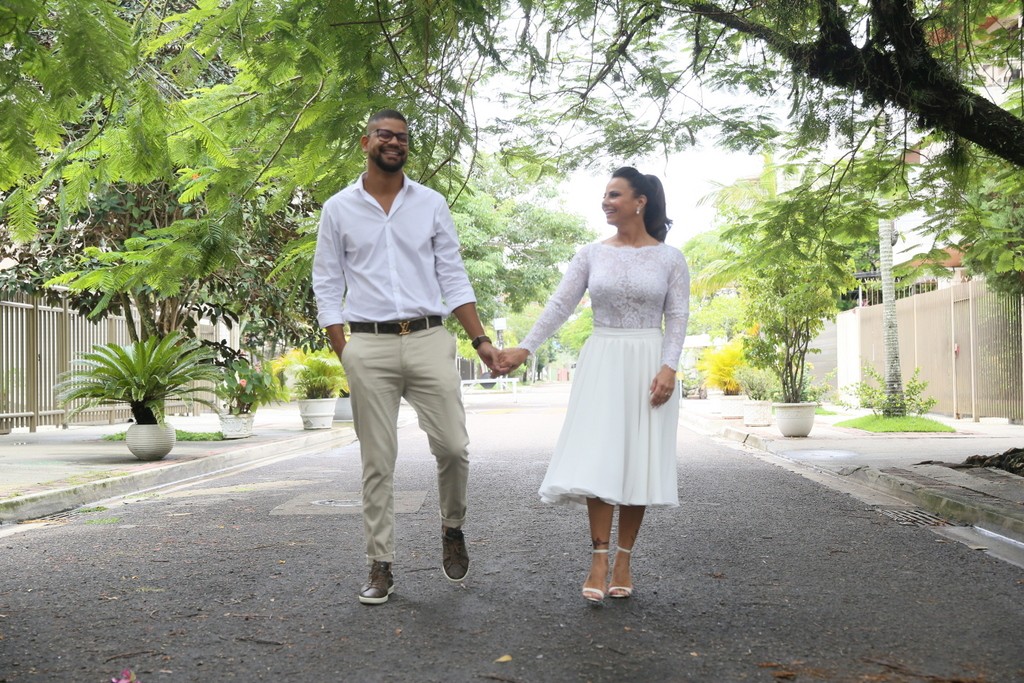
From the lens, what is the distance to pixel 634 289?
16.3 ft

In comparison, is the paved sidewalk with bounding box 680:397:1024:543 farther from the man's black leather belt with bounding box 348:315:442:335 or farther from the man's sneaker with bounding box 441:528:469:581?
the man's black leather belt with bounding box 348:315:442:335

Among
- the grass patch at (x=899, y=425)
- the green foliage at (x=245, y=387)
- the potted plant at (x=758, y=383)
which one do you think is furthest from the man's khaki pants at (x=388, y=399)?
the potted plant at (x=758, y=383)

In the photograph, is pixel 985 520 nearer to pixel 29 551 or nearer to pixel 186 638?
pixel 186 638

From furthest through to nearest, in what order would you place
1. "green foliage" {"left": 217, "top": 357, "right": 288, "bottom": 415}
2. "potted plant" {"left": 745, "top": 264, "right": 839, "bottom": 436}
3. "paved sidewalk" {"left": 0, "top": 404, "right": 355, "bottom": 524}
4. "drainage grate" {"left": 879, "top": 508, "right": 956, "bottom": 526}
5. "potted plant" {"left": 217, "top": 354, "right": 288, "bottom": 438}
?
"potted plant" {"left": 217, "top": 354, "right": 288, "bottom": 438} < "green foliage" {"left": 217, "top": 357, "right": 288, "bottom": 415} < "potted plant" {"left": 745, "top": 264, "right": 839, "bottom": 436} < "paved sidewalk" {"left": 0, "top": 404, "right": 355, "bottom": 524} < "drainage grate" {"left": 879, "top": 508, "right": 956, "bottom": 526}

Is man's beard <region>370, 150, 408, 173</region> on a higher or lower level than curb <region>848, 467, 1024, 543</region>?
higher

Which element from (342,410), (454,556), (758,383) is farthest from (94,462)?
(758,383)

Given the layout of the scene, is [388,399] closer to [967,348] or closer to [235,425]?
[235,425]

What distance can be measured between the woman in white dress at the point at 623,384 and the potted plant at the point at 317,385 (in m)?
15.8

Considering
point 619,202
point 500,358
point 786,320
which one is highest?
point 619,202

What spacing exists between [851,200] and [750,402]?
343 inches

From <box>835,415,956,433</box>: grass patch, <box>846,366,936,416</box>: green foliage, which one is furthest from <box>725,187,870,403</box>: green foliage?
<box>846,366,936,416</box>: green foliage

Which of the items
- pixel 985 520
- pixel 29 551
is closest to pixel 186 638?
pixel 29 551

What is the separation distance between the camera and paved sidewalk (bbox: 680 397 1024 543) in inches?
314

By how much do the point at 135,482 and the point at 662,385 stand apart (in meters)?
7.39
